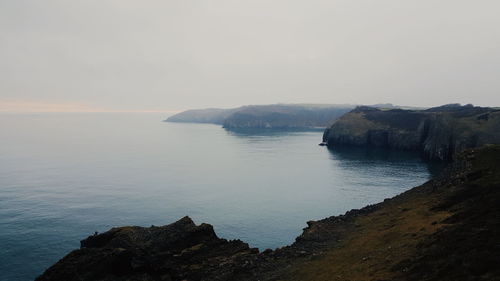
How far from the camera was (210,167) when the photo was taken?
497 ft

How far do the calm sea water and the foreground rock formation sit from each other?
50.2 ft

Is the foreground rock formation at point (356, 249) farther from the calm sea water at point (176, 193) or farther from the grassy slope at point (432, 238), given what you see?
the calm sea water at point (176, 193)

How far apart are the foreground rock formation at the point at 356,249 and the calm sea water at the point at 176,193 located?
1531 cm

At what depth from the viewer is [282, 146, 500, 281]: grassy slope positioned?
2463 centimetres

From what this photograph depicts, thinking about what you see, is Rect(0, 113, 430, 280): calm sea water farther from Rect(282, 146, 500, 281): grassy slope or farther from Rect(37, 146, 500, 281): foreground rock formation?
Rect(282, 146, 500, 281): grassy slope

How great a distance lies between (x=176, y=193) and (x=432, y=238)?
7974cm

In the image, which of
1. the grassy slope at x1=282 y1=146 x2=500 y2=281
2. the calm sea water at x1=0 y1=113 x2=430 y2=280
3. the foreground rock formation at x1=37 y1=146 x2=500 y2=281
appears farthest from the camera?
the calm sea water at x1=0 y1=113 x2=430 y2=280

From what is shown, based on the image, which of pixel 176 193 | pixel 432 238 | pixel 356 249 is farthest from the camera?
pixel 176 193

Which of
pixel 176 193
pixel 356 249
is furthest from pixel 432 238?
pixel 176 193

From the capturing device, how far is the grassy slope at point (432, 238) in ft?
80.8

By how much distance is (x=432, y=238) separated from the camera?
3309 centimetres

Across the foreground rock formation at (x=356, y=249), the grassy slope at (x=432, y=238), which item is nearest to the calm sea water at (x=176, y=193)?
the foreground rock formation at (x=356, y=249)

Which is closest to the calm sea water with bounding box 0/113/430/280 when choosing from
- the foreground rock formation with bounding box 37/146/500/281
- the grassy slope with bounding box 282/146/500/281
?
the foreground rock formation with bounding box 37/146/500/281

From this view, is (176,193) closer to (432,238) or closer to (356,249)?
(356,249)
